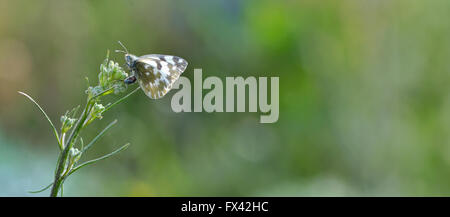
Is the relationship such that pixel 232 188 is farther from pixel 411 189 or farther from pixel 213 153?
pixel 411 189

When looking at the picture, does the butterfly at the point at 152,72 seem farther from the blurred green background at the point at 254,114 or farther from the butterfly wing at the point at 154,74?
the blurred green background at the point at 254,114

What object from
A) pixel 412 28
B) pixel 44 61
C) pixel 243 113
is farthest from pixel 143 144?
pixel 412 28

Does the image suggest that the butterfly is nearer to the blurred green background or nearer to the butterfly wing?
the butterfly wing

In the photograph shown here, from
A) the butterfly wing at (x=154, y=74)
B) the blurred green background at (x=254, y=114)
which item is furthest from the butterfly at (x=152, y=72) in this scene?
the blurred green background at (x=254, y=114)

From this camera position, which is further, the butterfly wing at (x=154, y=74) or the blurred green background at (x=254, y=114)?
the blurred green background at (x=254, y=114)
